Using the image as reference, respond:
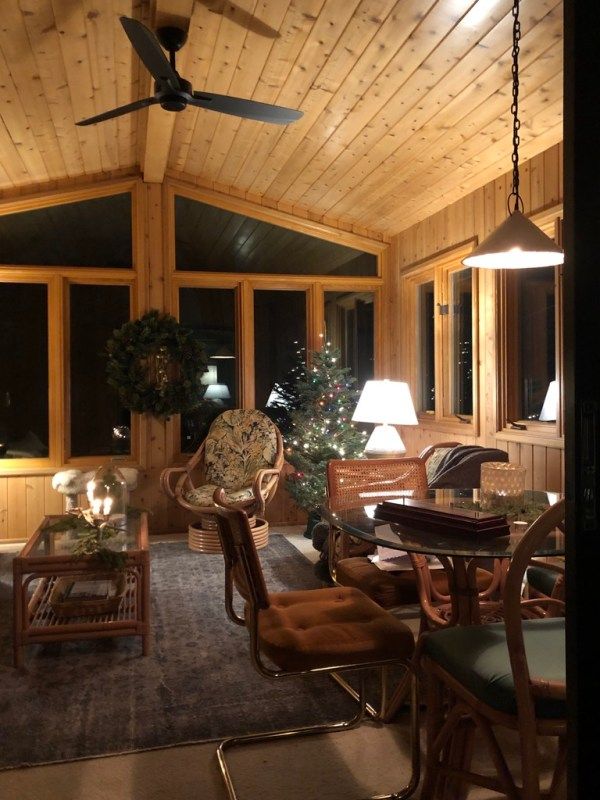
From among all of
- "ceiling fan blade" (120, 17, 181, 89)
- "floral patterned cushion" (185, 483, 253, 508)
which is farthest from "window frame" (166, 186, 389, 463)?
"ceiling fan blade" (120, 17, 181, 89)

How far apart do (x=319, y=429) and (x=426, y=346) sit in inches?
46.9

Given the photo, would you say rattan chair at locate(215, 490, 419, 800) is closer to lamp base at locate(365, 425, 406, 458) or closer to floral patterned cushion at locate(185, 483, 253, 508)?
lamp base at locate(365, 425, 406, 458)

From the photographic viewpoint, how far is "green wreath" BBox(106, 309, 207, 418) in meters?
5.89

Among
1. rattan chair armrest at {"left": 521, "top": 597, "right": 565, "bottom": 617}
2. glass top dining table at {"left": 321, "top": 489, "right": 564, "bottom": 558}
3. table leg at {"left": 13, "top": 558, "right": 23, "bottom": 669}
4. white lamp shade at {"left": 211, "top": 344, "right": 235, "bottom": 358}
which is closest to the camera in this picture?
glass top dining table at {"left": 321, "top": 489, "right": 564, "bottom": 558}

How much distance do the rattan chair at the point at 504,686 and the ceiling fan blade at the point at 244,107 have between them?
8.75 feet

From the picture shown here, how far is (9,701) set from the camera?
278cm

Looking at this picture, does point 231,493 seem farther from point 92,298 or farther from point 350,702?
point 350,702

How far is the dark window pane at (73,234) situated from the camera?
19.7 feet

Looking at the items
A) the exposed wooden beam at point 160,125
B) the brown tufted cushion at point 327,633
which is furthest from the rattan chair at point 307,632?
the exposed wooden beam at point 160,125

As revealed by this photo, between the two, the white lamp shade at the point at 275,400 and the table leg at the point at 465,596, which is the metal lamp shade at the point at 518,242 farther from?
the white lamp shade at the point at 275,400

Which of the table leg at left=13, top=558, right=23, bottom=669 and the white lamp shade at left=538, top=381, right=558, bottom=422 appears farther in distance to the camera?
the white lamp shade at left=538, top=381, right=558, bottom=422

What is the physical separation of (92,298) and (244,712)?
14.7 ft

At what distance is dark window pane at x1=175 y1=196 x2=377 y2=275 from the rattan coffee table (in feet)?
11.5

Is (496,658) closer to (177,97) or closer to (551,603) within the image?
(551,603)
